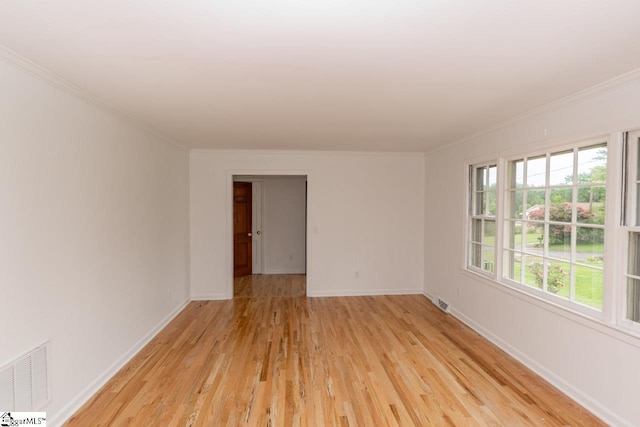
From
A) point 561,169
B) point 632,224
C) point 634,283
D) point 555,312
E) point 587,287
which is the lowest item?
point 555,312

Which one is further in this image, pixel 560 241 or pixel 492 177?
pixel 492 177

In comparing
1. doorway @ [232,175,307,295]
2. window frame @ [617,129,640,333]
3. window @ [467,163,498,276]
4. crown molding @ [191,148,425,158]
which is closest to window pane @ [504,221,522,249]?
window @ [467,163,498,276]

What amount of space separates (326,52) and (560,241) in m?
2.68

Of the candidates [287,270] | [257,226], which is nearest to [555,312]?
[287,270]

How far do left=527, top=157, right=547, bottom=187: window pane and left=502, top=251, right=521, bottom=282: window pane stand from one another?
795 mm

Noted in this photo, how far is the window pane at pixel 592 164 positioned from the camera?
257 cm

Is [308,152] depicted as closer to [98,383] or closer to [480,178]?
[480,178]

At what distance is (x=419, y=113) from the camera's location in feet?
10.8

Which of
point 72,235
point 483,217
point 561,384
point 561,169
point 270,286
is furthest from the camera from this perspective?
point 270,286

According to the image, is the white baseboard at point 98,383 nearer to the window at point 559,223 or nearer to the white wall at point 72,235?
the white wall at point 72,235

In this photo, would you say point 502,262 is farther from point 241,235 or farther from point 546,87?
point 241,235

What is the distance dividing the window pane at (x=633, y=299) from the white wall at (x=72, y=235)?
13.3 ft

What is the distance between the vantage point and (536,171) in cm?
328

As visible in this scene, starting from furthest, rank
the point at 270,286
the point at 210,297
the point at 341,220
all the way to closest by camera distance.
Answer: the point at 270,286 → the point at 341,220 → the point at 210,297
